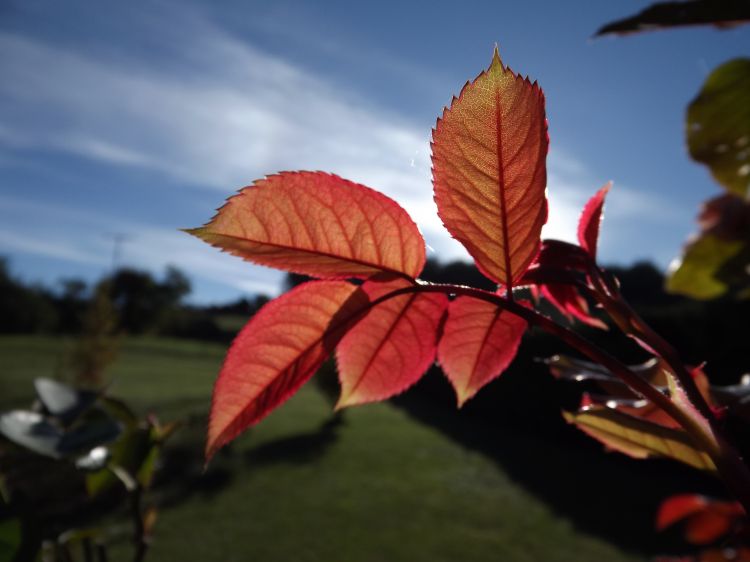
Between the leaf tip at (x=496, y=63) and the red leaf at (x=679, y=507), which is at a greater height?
the leaf tip at (x=496, y=63)

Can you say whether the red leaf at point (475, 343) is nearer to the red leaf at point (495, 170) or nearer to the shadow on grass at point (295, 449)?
the red leaf at point (495, 170)

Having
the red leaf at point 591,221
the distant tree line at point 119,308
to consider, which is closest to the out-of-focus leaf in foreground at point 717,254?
the red leaf at point 591,221

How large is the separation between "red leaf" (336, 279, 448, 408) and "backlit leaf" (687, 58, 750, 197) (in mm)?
168

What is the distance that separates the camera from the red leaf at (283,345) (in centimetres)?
33

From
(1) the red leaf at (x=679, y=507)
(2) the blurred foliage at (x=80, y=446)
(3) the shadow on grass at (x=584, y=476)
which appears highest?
(2) the blurred foliage at (x=80, y=446)

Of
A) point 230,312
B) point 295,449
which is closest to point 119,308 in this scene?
point 295,449

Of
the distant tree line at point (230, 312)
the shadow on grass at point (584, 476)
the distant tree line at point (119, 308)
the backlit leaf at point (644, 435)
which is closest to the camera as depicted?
the backlit leaf at point (644, 435)

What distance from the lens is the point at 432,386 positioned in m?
10.2

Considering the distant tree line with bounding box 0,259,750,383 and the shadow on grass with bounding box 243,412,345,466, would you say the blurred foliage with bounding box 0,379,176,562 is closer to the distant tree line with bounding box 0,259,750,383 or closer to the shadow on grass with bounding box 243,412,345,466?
the distant tree line with bounding box 0,259,750,383

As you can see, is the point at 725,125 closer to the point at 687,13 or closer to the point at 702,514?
the point at 687,13

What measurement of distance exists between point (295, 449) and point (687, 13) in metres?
7.69

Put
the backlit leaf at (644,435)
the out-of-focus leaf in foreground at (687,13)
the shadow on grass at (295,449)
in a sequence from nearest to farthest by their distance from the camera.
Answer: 1. the out-of-focus leaf in foreground at (687,13)
2. the backlit leaf at (644,435)
3. the shadow on grass at (295,449)

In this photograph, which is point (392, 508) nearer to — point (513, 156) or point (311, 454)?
point (311, 454)

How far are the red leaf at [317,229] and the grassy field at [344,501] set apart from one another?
14.9 feet
